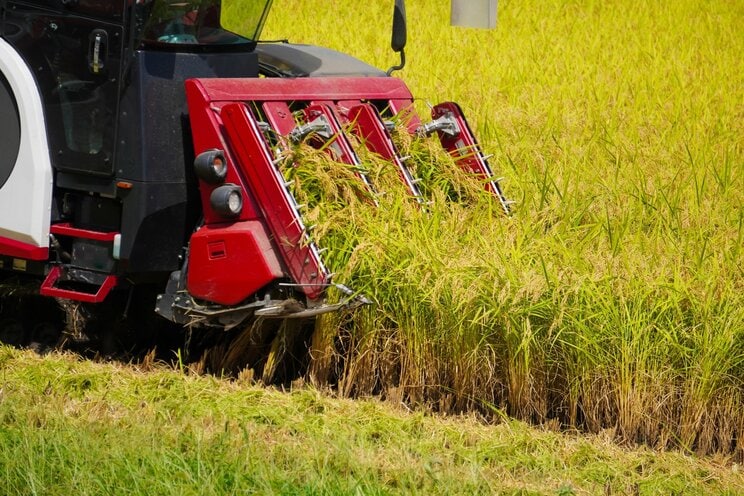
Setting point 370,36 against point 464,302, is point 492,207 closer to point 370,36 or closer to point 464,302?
point 464,302

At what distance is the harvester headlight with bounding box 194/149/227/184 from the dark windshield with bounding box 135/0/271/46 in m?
0.56

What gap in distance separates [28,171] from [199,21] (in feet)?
3.07

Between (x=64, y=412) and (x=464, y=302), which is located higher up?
(x=464, y=302)

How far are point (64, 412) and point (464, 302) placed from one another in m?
1.52

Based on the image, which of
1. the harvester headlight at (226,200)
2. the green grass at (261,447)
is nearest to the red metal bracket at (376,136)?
the harvester headlight at (226,200)

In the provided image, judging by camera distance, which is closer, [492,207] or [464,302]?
[464,302]

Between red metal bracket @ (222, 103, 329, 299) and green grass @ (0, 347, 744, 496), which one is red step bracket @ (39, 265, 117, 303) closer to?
green grass @ (0, 347, 744, 496)

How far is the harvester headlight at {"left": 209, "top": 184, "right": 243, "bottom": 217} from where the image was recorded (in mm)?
4453

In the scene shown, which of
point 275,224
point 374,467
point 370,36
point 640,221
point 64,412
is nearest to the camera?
point 374,467

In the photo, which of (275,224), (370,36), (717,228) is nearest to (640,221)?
(717,228)

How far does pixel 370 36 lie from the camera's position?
10.3 m

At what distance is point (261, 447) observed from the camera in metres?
3.85

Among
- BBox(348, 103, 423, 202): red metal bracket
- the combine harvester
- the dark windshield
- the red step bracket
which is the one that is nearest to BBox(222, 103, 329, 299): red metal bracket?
the combine harvester

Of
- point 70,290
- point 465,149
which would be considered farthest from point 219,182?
point 465,149
